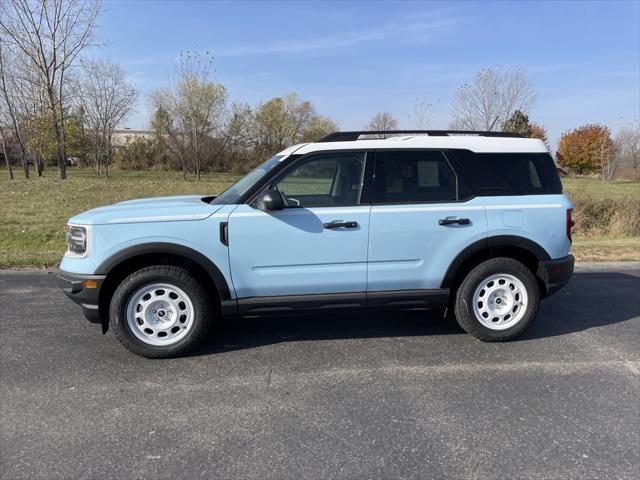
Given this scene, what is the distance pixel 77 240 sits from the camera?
4043mm

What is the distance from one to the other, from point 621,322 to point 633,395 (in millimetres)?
1921

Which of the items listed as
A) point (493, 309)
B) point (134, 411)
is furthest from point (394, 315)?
point (134, 411)

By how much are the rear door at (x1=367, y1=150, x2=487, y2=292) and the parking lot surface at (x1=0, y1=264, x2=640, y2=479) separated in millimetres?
713

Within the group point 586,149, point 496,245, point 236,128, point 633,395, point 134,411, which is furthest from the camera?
point 586,149

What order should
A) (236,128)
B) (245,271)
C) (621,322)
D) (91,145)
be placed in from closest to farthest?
(245,271), (621,322), (91,145), (236,128)

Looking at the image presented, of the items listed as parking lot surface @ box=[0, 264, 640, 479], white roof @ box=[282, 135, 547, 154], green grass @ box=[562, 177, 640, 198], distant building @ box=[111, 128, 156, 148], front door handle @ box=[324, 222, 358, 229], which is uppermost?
distant building @ box=[111, 128, 156, 148]

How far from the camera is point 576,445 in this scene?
2.83 meters

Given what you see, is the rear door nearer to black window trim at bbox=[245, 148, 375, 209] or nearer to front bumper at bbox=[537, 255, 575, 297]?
black window trim at bbox=[245, 148, 375, 209]

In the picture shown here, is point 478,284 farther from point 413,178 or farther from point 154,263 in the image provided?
point 154,263

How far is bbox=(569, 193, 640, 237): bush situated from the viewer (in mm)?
13586

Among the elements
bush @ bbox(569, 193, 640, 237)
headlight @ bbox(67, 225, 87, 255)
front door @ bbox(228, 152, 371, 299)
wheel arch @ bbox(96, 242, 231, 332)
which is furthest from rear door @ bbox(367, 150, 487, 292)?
bush @ bbox(569, 193, 640, 237)

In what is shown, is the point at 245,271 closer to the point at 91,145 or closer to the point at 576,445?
the point at 576,445

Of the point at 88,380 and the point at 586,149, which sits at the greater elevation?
the point at 586,149

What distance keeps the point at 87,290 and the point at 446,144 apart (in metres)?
3.43
